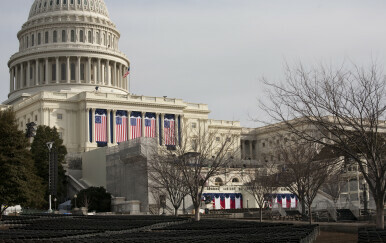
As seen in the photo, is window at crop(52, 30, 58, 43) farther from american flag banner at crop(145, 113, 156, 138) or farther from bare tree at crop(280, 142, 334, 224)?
bare tree at crop(280, 142, 334, 224)

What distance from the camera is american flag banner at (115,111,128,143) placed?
11350 cm

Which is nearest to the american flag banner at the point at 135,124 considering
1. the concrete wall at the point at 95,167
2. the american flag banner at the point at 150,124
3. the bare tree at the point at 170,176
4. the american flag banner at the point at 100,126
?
the american flag banner at the point at 150,124

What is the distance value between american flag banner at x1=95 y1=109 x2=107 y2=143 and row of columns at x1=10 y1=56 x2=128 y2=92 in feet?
53.1

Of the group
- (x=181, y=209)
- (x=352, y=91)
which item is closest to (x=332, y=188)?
(x=181, y=209)

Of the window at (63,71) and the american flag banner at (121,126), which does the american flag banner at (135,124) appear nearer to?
the american flag banner at (121,126)

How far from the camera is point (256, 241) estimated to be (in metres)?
21.7

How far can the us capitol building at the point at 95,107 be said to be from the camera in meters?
86.2

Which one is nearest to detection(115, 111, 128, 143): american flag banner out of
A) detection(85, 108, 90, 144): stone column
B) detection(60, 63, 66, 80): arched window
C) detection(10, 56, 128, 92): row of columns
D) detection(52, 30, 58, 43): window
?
detection(85, 108, 90, 144): stone column

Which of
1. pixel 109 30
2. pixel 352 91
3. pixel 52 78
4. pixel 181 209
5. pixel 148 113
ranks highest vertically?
pixel 109 30

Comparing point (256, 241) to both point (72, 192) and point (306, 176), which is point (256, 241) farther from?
point (72, 192)

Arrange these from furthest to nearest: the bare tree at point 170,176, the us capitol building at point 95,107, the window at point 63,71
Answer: the window at point 63,71 < the us capitol building at point 95,107 < the bare tree at point 170,176

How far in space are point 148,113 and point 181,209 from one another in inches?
1709

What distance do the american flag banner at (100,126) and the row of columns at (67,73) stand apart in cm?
1620

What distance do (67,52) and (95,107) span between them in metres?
20.7
